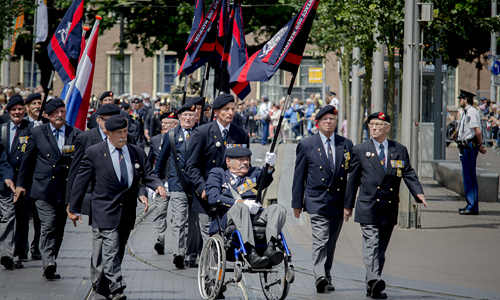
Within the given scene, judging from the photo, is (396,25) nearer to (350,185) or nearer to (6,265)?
(350,185)

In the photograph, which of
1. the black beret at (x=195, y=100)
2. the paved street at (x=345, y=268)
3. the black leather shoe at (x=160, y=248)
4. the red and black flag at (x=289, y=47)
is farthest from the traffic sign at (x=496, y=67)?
the black leather shoe at (x=160, y=248)

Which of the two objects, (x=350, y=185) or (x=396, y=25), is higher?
(x=396, y=25)

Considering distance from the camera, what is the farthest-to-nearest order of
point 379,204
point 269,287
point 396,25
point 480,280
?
point 396,25, point 480,280, point 379,204, point 269,287

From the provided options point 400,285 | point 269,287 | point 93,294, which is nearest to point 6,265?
point 93,294

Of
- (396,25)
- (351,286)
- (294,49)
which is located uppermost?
(396,25)

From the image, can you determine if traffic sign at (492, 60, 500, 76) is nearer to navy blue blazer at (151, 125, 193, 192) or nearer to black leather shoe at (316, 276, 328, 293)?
navy blue blazer at (151, 125, 193, 192)

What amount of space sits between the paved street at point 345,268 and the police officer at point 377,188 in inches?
19.5

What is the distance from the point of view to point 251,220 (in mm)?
6770

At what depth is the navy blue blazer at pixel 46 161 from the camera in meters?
8.25

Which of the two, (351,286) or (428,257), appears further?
(428,257)

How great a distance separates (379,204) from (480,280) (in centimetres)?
165

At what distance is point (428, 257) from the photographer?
9.33 metres

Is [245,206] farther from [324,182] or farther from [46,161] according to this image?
[46,161]

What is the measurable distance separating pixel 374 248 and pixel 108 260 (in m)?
2.58
